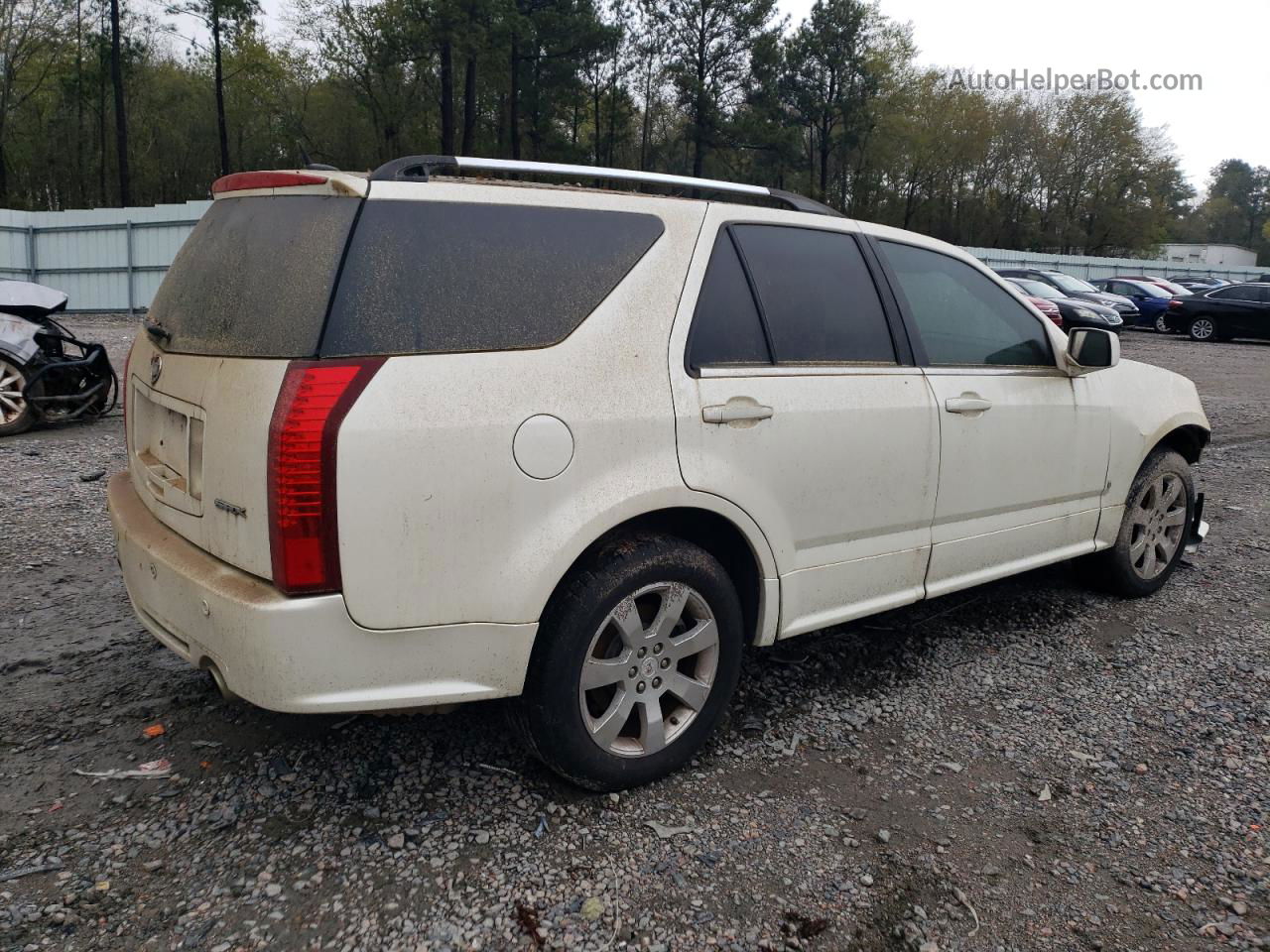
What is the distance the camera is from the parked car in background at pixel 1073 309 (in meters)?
19.9

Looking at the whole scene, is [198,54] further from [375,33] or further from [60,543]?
[60,543]

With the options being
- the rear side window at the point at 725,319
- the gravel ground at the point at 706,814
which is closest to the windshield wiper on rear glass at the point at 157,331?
the gravel ground at the point at 706,814

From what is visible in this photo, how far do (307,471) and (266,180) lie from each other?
988 millimetres

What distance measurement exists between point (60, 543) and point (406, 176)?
12.1ft

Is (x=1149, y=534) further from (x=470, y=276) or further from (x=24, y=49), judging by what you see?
(x=24, y=49)

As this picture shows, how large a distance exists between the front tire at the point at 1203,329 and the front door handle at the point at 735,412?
2599 centimetres

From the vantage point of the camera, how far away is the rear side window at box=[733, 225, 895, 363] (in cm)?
Result: 321

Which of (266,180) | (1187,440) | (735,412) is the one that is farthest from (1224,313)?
(266,180)

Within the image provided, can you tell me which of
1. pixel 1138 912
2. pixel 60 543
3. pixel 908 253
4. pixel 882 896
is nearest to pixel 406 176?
pixel 908 253

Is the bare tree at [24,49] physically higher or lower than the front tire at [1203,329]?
higher

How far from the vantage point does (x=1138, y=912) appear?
97.1 inches

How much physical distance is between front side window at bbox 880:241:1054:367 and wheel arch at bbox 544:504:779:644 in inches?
44.3

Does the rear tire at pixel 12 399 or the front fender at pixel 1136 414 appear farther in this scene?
the rear tire at pixel 12 399

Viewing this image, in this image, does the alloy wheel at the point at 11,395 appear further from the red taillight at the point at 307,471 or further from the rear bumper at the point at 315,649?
the red taillight at the point at 307,471
